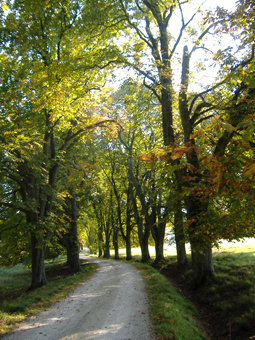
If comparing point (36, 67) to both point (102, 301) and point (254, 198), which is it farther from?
point (102, 301)

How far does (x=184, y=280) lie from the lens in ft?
39.8

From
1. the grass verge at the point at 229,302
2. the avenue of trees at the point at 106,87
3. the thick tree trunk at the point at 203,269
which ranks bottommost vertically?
the grass verge at the point at 229,302

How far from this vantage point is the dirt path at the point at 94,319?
567 centimetres

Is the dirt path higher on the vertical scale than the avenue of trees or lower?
lower

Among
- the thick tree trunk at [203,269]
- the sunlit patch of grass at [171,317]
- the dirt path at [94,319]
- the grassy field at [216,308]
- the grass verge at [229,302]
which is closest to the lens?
the sunlit patch of grass at [171,317]

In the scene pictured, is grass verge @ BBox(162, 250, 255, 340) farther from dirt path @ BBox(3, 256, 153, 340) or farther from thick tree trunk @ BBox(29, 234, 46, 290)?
thick tree trunk @ BBox(29, 234, 46, 290)

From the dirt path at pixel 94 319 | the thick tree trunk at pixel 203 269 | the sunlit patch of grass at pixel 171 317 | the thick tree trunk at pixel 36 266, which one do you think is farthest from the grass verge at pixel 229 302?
the thick tree trunk at pixel 36 266

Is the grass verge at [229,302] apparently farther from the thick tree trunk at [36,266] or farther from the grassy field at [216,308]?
the thick tree trunk at [36,266]

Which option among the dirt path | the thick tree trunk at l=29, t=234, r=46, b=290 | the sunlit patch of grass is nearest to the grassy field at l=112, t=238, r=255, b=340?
the sunlit patch of grass

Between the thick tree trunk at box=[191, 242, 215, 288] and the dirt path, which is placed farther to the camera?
the thick tree trunk at box=[191, 242, 215, 288]

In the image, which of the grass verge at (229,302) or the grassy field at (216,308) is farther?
the grass verge at (229,302)

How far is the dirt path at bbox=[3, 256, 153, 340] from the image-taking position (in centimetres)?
567

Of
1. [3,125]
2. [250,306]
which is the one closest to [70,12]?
[3,125]

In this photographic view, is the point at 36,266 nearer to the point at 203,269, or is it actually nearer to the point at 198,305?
Result: the point at 198,305
